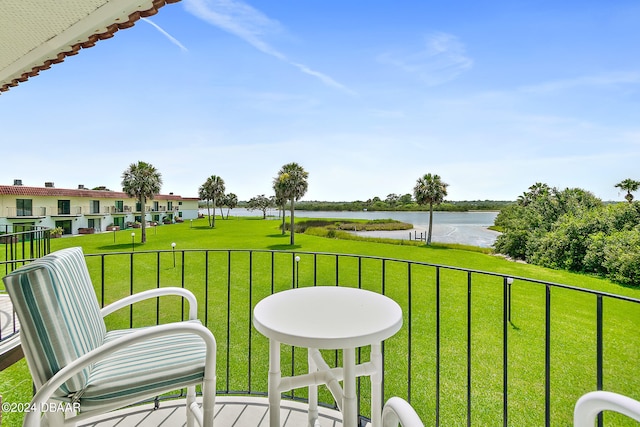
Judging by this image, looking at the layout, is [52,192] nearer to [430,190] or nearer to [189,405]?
[189,405]

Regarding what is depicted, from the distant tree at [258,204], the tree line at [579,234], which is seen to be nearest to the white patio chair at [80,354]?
the tree line at [579,234]

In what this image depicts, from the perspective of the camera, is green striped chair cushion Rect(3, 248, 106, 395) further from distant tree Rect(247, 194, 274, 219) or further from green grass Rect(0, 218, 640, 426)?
distant tree Rect(247, 194, 274, 219)

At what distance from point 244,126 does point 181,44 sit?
1328cm

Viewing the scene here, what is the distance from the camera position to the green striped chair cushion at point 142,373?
1.10 metres

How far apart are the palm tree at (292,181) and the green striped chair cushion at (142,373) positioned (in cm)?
2551

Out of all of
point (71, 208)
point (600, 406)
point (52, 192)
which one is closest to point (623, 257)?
point (600, 406)

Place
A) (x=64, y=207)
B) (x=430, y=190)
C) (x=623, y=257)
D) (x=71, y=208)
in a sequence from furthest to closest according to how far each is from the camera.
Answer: (x=430, y=190) → (x=71, y=208) → (x=64, y=207) → (x=623, y=257)

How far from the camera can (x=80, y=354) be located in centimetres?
112

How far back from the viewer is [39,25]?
1.60m

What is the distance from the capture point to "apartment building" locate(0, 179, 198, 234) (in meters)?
23.4

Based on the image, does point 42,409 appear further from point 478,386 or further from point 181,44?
point 478,386

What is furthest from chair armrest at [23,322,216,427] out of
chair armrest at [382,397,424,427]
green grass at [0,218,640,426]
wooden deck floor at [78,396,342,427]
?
green grass at [0,218,640,426]

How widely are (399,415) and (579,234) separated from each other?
28.5 m

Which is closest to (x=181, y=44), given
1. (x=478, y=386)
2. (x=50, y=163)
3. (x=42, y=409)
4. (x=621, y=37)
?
(x=42, y=409)
